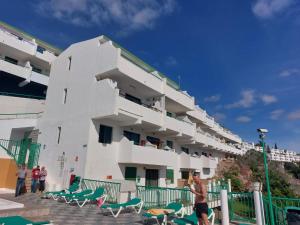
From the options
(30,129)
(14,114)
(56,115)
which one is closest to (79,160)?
(56,115)

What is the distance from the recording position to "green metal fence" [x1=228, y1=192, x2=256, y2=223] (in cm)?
926

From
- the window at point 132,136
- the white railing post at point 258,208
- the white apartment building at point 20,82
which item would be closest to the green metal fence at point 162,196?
the white railing post at point 258,208

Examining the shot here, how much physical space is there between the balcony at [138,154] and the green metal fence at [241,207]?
8174mm

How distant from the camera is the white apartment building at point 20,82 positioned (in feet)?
Result: 65.8

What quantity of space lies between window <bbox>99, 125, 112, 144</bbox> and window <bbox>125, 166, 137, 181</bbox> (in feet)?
9.25

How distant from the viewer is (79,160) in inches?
609

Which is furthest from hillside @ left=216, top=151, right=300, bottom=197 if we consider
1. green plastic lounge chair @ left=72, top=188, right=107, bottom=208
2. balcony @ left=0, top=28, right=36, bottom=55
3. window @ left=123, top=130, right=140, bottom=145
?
balcony @ left=0, top=28, right=36, bottom=55

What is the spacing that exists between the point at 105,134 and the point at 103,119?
119 cm

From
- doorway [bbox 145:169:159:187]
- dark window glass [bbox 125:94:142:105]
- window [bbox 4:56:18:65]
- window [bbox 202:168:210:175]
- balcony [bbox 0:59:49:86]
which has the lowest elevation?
doorway [bbox 145:169:159:187]

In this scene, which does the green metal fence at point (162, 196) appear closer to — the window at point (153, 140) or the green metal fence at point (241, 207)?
the green metal fence at point (241, 207)

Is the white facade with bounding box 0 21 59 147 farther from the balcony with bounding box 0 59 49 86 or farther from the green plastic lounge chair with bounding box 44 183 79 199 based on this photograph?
the green plastic lounge chair with bounding box 44 183 79 199

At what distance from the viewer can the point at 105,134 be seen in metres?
17.0

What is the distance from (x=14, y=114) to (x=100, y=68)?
979cm

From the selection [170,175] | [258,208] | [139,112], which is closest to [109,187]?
[139,112]
